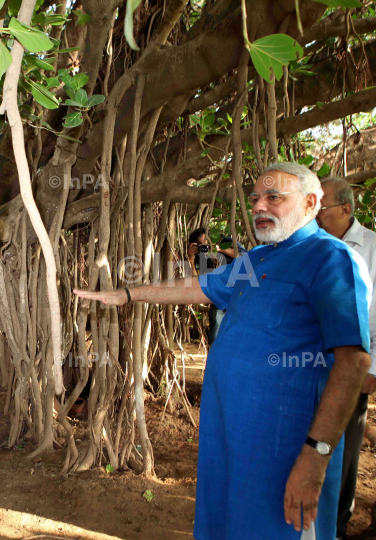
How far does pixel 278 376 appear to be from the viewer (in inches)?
44.1

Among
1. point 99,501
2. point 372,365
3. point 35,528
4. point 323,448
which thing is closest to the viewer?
point 323,448

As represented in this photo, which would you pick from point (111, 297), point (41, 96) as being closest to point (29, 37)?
point (41, 96)

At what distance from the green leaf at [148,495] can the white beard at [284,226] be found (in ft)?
5.20

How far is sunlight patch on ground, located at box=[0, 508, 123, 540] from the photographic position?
1.83 m

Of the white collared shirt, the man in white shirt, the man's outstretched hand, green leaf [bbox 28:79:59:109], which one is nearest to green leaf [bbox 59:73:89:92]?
green leaf [bbox 28:79:59:109]

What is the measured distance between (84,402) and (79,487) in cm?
143

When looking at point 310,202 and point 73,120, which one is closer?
point 310,202

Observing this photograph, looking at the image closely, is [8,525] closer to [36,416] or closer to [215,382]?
[36,416]

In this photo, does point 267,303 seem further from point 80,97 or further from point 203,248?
point 203,248

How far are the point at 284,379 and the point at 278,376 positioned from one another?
17mm

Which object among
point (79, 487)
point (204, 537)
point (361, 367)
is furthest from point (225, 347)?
point (79, 487)

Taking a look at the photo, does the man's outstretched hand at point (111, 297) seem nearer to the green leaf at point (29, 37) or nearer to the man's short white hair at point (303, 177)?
the man's short white hair at point (303, 177)

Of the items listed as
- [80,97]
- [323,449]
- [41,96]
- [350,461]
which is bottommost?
[350,461]

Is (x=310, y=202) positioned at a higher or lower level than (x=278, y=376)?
higher
